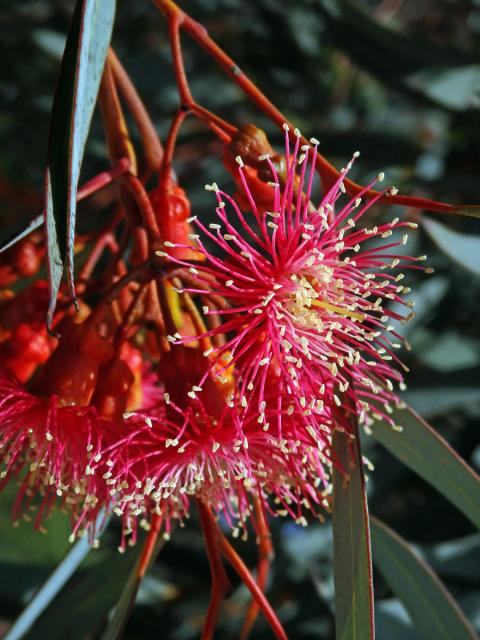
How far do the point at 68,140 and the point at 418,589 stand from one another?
0.80m

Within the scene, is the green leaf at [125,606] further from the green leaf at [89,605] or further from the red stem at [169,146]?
the red stem at [169,146]

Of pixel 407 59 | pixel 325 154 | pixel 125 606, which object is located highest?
pixel 407 59

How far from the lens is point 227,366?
963mm

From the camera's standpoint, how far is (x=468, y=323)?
88.4 inches

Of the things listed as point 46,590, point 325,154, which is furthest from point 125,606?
point 325,154

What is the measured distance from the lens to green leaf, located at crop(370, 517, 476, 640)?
119 cm

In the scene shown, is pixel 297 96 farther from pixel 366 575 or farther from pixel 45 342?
pixel 366 575

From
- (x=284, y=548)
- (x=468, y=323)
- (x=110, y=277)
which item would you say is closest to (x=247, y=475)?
(x=110, y=277)

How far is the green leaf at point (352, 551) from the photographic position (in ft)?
3.07

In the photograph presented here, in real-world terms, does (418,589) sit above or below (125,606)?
above

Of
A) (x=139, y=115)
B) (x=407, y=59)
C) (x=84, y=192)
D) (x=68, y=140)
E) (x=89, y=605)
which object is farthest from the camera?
(x=407, y=59)

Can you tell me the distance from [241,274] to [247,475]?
22 centimetres

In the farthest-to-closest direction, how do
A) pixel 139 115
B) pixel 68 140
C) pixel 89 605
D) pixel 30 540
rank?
pixel 30 540 < pixel 89 605 < pixel 139 115 < pixel 68 140

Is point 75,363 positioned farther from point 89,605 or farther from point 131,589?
point 89,605
